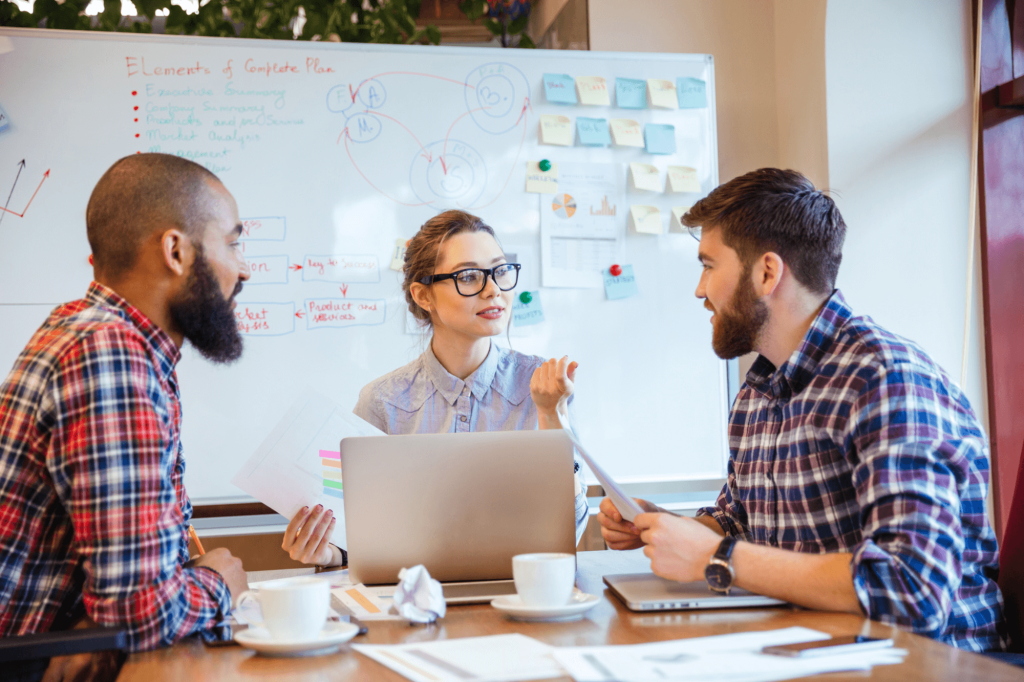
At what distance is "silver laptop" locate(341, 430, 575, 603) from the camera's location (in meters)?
1.12

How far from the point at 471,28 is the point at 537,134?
0.72 m

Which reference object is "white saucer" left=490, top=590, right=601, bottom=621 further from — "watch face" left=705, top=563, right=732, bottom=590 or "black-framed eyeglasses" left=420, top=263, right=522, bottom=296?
"black-framed eyeglasses" left=420, top=263, right=522, bottom=296

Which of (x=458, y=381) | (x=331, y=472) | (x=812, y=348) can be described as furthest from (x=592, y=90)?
(x=331, y=472)

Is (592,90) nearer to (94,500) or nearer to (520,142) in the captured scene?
(520,142)

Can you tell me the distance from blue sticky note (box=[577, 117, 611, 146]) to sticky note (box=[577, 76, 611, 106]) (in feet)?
0.19

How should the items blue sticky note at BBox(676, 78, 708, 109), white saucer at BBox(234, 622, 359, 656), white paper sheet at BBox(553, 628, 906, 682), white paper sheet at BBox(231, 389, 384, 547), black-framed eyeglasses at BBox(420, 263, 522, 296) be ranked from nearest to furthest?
white paper sheet at BBox(553, 628, 906, 682) → white saucer at BBox(234, 622, 359, 656) → white paper sheet at BBox(231, 389, 384, 547) → black-framed eyeglasses at BBox(420, 263, 522, 296) → blue sticky note at BBox(676, 78, 708, 109)

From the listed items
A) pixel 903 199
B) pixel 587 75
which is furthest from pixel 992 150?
pixel 587 75

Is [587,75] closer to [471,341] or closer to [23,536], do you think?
[471,341]

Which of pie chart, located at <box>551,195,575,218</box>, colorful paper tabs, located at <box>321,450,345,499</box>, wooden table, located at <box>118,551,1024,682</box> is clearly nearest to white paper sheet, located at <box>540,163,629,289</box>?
pie chart, located at <box>551,195,575,218</box>

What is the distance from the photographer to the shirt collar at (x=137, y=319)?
107cm

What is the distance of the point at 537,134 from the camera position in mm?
2564

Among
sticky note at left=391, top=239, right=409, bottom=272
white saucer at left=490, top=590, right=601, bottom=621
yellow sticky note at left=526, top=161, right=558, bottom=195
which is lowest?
white saucer at left=490, top=590, right=601, bottom=621

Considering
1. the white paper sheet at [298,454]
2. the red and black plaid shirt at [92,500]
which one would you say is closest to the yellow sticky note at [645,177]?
the white paper sheet at [298,454]

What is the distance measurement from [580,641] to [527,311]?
172 centimetres
